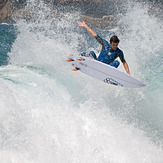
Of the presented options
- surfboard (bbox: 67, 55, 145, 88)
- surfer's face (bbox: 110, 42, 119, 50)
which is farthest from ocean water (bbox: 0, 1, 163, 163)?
surfer's face (bbox: 110, 42, 119, 50)

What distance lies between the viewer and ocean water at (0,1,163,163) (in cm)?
448

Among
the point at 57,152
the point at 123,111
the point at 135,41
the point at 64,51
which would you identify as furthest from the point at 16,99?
Result: the point at 135,41

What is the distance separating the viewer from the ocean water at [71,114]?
4.48 metres

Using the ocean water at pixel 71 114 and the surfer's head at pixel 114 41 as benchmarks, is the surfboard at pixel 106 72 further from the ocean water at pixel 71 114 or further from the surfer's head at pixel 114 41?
the ocean water at pixel 71 114

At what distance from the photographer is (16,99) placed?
505 centimetres

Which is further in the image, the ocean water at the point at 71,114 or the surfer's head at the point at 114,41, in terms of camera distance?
the surfer's head at the point at 114,41

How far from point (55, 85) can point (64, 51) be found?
282 cm

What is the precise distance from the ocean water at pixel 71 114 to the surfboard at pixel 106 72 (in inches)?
31.0

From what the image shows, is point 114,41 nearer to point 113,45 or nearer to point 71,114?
point 113,45

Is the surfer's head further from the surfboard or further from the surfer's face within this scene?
the surfboard

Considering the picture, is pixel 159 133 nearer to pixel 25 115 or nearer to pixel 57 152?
pixel 57 152

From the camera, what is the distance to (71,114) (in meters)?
5.25

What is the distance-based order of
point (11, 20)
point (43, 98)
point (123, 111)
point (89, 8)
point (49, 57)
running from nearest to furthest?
point (43, 98) → point (123, 111) → point (49, 57) → point (11, 20) → point (89, 8)

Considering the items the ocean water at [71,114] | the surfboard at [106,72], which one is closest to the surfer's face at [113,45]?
the surfboard at [106,72]
